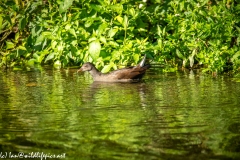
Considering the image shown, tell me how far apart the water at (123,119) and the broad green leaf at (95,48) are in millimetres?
970

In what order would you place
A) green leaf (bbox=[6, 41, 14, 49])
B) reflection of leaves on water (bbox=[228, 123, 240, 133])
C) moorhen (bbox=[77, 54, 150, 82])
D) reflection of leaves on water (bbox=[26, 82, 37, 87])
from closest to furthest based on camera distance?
reflection of leaves on water (bbox=[228, 123, 240, 133])
reflection of leaves on water (bbox=[26, 82, 37, 87])
moorhen (bbox=[77, 54, 150, 82])
green leaf (bbox=[6, 41, 14, 49])

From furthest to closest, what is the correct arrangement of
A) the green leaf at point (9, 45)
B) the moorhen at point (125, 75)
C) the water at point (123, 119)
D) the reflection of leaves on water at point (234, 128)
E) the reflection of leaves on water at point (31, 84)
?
the green leaf at point (9, 45) → the moorhen at point (125, 75) → the reflection of leaves on water at point (31, 84) → the reflection of leaves on water at point (234, 128) → the water at point (123, 119)

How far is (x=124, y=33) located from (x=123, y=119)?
Answer: 18.9 feet

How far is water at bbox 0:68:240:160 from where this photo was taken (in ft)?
20.9

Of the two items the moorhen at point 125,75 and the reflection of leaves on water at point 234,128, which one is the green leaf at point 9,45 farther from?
the reflection of leaves on water at point 234,128

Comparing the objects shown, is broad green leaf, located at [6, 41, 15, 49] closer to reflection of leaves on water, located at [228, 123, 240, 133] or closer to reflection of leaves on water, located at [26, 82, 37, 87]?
reflection of leaves on water, located at [26, 82, 37, 87]

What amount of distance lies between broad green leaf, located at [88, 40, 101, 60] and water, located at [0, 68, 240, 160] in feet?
3.18

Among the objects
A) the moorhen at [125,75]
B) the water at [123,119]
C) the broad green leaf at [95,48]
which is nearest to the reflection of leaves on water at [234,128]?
the water at [123,119]

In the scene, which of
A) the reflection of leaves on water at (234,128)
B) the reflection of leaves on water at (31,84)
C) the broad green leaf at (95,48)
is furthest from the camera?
the broad green leaf at (95,48)

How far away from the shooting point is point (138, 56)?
12.5 metres

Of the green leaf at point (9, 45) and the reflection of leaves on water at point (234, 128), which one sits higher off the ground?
the green leaf at point (9, 45)

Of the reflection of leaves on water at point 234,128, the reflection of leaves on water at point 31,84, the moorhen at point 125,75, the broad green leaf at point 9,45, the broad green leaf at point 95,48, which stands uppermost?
the broad green leaf at point 9,45

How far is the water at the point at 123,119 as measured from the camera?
251 inches

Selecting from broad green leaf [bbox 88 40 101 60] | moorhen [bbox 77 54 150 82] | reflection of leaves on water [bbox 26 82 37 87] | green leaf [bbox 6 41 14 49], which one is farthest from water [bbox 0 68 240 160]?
green leaf [bbox 6 41 14 49]
